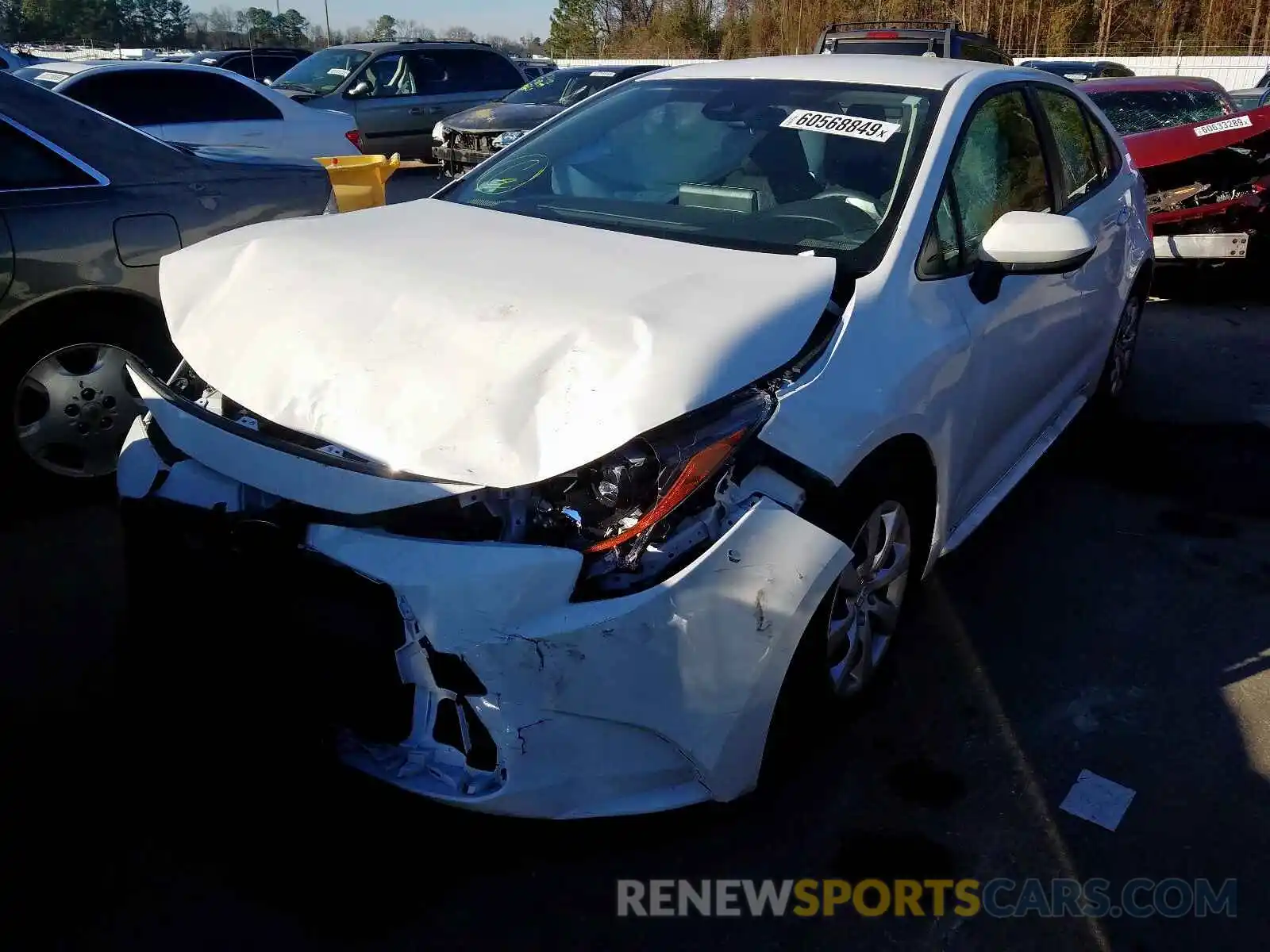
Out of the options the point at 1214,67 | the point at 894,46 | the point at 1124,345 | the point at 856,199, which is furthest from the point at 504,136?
the point at 1214,67

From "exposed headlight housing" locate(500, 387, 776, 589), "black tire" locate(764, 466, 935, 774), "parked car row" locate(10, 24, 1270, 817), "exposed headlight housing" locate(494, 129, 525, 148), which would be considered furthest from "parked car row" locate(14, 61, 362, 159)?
"exposed headlight housing" locate(500, 387, 776, 589)

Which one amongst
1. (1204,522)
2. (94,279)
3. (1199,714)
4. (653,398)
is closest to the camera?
(653,398)

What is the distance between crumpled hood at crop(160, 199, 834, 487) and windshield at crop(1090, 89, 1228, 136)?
7.50 m

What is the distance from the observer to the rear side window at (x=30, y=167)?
3.73 m

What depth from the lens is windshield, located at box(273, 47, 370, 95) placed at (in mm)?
13109

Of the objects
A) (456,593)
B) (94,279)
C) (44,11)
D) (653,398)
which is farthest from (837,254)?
(44,11)

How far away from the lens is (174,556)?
2.29 meters

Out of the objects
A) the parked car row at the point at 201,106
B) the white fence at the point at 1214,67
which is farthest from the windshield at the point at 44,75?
the white fence at the point at 1214,67

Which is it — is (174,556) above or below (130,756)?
above

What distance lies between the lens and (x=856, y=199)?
297 cm

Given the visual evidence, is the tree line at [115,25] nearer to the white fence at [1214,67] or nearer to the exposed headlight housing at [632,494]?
the white fence at [1214,67]

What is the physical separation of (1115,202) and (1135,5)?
34.7 m

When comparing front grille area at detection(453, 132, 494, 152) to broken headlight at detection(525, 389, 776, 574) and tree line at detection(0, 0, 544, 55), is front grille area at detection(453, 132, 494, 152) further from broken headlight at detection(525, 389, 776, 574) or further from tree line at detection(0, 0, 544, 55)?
tree line at detection(0, 0, 544, 55)

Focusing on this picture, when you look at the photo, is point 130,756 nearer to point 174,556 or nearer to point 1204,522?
point 174,556
